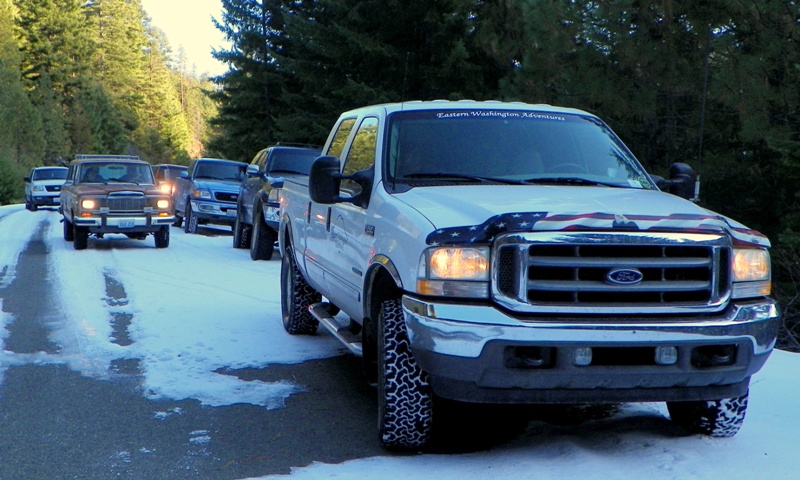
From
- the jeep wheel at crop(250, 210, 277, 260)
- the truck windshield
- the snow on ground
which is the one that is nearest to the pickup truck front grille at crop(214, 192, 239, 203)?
the jeep wheel at crop(250, 210, 277, 260)

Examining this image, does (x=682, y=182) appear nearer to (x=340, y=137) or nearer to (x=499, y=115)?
(x=499, y=115)

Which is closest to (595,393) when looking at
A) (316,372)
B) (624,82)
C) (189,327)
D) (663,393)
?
(663,393)

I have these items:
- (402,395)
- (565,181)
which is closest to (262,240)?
(565,181)

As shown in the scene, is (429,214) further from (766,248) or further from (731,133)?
(731,133)

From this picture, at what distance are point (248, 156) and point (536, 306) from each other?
41.7 metres

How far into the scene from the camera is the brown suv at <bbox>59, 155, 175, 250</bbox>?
693 inches

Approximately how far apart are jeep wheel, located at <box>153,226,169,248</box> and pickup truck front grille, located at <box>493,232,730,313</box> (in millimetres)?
14248

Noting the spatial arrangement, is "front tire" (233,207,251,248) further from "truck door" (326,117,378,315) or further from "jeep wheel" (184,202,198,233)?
"truck door" (326,117,378,315)

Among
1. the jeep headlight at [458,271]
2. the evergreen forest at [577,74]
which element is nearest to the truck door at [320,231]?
the evergreen forest at [577,74]

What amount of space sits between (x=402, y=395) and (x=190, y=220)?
18.2 meters

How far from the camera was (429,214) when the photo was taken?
5.09 metres

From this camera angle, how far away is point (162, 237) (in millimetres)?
18125

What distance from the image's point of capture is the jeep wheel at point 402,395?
502cm

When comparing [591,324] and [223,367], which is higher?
[591,324]
